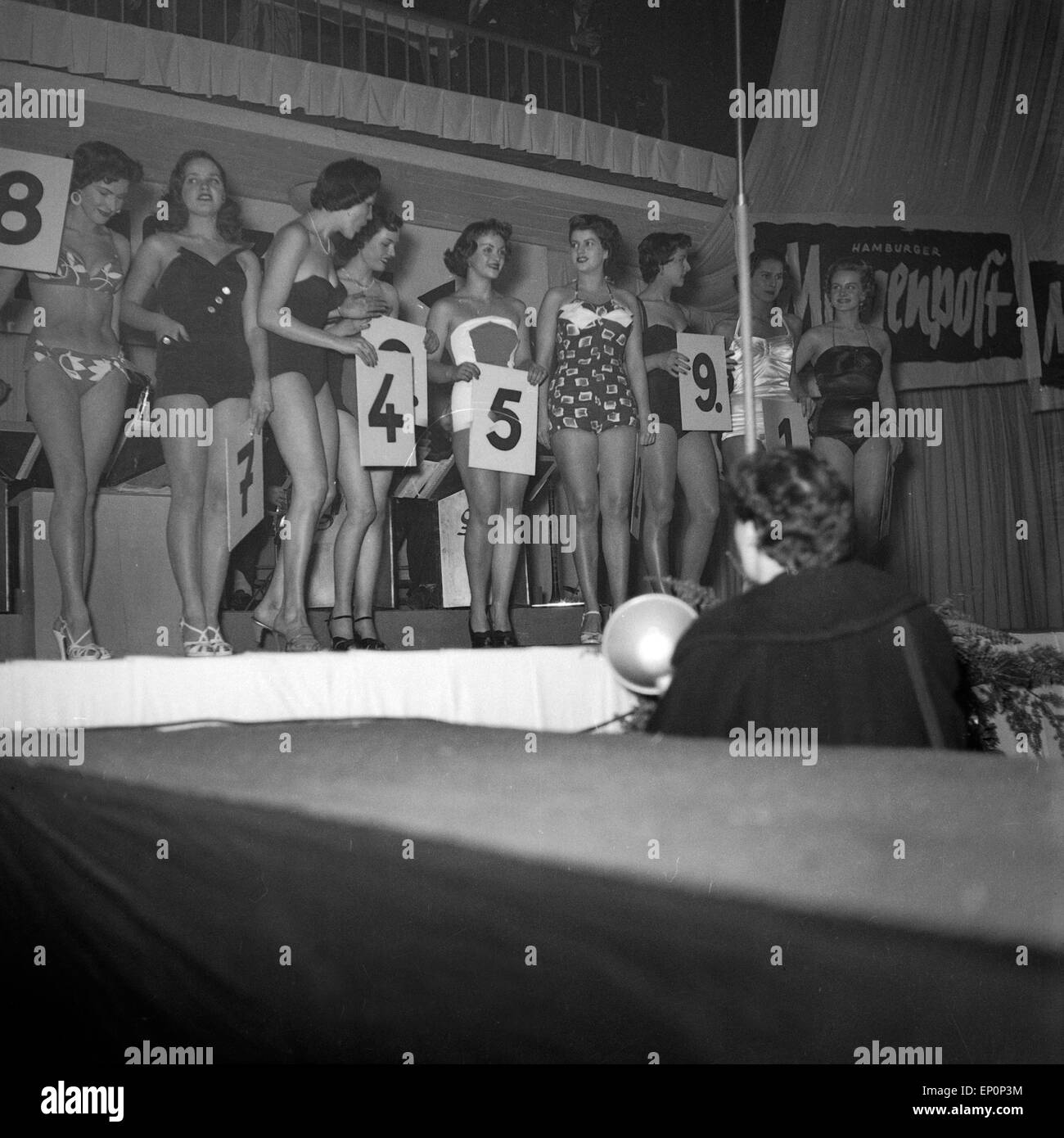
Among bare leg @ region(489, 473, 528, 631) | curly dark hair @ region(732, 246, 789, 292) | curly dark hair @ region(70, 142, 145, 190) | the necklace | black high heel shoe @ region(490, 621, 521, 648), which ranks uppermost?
curly dark hair @ region(732, 246, 789, 292)

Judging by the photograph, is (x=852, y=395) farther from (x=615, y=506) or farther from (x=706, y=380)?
(x=615, y=506)

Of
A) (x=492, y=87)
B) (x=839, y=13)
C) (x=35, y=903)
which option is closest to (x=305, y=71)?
(x=492, y=87)

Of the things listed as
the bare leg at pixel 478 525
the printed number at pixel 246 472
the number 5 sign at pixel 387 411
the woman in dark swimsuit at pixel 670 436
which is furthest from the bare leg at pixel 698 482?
the printed number at pixel 246 472

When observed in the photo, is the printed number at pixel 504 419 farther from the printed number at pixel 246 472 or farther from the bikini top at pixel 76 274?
the bikini top at pixel 76 274

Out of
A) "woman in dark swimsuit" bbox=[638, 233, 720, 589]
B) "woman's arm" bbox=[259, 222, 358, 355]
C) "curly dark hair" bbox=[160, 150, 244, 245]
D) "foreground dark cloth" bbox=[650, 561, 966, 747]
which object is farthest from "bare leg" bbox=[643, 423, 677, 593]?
"foreground dark cloth" bbox=[650, 561, 966, 747]

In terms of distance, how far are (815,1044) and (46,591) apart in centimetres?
378

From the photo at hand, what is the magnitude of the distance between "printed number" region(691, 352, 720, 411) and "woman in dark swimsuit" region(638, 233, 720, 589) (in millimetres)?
80

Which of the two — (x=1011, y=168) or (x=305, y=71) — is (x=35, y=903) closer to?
(x=305, y=71)

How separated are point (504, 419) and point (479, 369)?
0.24m

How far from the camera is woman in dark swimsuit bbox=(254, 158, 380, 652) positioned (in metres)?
4.05

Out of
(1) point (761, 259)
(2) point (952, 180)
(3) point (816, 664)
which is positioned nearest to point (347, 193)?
(1) point (761, 259)

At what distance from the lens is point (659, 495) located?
5.20 metres

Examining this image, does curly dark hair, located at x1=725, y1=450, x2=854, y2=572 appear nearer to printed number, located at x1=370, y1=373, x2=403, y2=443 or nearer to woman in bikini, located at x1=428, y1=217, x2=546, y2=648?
woman in bikini, located at x1=428, y1=217, x2=546, y2=648

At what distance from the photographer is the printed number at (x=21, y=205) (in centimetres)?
404
